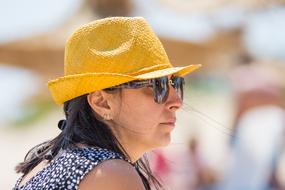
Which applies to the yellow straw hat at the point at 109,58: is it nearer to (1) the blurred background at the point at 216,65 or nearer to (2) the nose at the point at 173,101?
(2) the nose at the point at 173,101

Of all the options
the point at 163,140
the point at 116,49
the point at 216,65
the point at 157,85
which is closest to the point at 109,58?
the point at 116,49

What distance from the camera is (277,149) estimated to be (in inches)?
218

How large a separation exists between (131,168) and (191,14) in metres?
6.21

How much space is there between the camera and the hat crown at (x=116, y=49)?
8.07ft

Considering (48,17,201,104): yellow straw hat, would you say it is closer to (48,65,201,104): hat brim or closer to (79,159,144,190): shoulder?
(48,65,201,104): hat brim

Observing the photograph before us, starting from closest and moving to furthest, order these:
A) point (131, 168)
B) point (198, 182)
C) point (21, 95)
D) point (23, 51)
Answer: point (131, 168)
point (198, 182)
point (23, 51)
point (21, 95)

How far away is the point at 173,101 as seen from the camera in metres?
2.57

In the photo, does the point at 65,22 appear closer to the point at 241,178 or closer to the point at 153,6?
the point at 153,6

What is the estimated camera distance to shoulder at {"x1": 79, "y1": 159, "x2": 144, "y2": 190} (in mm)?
2264

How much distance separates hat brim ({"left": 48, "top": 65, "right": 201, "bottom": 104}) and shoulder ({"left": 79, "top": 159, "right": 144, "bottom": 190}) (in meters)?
0.23

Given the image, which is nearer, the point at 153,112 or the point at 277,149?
the point at 153,112

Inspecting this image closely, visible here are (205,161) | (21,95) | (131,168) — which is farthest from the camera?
(21,95)

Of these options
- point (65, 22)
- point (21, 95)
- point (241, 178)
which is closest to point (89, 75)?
point (241, 178)

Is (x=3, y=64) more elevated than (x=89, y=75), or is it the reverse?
(x=89, y=75)
